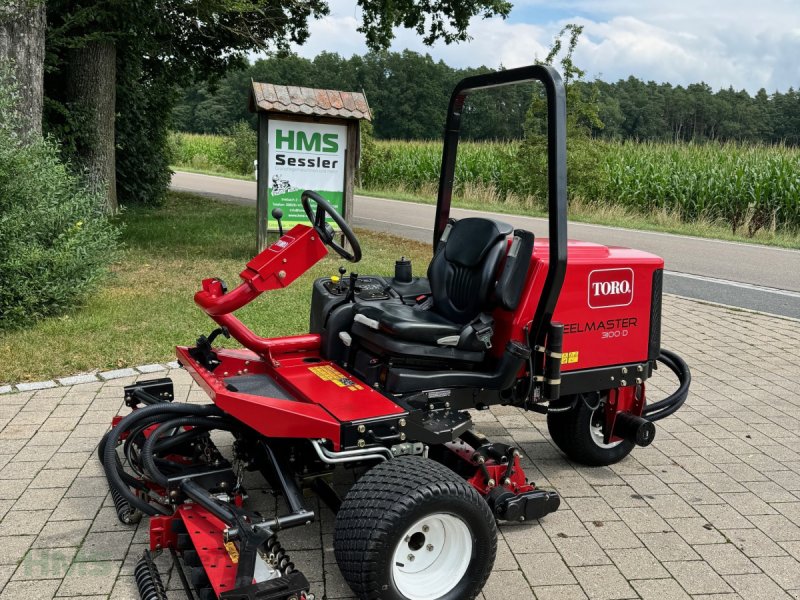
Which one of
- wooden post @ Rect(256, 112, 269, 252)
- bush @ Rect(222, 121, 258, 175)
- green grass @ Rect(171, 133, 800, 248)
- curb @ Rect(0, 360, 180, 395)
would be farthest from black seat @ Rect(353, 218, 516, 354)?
bush @ Rect(222, 121, 258, 175)

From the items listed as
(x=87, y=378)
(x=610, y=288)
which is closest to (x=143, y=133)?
(x=87, y=378)

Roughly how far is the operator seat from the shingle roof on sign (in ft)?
18.5

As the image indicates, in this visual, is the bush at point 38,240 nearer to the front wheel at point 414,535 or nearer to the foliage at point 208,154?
the front wheel at point 414,535

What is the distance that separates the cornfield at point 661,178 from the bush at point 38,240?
13.3m

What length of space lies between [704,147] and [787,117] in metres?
12.1

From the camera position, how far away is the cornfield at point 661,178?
16188mm

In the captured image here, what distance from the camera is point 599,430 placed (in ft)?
13.8

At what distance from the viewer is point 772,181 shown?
16.3m

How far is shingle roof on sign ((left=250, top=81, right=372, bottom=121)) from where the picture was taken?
916cm

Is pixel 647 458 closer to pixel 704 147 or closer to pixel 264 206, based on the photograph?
pixel 264 206

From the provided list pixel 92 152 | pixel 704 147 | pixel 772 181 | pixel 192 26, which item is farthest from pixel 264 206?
pixel 704 147

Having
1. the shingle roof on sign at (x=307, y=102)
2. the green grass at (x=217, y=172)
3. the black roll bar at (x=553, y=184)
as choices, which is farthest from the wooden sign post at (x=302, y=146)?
the green grass at (x=217, y=172)

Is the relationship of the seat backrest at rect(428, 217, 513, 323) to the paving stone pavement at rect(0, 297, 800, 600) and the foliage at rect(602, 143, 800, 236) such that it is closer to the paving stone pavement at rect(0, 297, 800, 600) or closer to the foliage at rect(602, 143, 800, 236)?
the paving stone pavement at rect(0, 297, 800, 600)

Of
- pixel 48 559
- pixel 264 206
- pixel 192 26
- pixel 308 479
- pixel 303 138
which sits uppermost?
pixel 192 26
